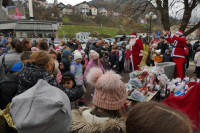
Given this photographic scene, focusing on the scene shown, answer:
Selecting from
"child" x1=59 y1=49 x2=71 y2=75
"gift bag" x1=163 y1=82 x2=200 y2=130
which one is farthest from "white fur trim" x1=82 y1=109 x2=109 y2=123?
"child" x1=59 y1=49 x2=71 y2=75

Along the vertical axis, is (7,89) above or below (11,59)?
below

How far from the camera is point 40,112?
41.0 inches

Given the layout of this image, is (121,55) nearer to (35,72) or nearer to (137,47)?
(137,47)

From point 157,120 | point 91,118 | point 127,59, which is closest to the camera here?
point 157,120

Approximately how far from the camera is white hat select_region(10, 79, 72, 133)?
103 centimetres

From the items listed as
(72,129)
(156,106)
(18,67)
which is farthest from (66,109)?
(18,67)

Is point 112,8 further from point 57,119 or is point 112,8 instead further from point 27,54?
point 57,119

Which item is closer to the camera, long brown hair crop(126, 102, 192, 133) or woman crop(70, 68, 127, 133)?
long brown hair crop(126, 102, 192, 133)

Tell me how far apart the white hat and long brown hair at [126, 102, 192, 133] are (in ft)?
1.70

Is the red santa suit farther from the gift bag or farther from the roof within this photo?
the roof

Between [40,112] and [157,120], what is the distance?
768 mm

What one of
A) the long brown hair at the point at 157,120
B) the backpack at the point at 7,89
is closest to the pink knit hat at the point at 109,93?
the long brown hair at the point at 157,120

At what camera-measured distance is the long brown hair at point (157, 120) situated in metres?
0.85

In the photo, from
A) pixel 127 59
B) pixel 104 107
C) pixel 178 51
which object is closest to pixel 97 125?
pixel 104 107
